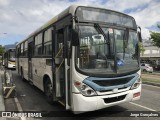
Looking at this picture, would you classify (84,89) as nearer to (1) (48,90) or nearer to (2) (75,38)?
(2) (75,38)

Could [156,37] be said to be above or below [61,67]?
above

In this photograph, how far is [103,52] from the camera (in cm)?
705

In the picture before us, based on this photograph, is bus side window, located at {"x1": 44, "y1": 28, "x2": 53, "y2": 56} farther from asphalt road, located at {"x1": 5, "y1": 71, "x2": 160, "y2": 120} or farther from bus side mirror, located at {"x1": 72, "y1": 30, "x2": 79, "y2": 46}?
bus side mirror, located at {"x1": 72, "y1": 30, "x2": 79, "y2": 46}

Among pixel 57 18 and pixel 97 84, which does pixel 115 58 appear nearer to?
pixel 97 84

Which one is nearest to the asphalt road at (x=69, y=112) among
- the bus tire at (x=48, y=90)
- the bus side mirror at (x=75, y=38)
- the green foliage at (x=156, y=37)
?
the bus tire at (x=48, y=90)

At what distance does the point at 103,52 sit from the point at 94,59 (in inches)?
13.7

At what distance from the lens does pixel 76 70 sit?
22.1ft

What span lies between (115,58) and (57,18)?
2461 mm

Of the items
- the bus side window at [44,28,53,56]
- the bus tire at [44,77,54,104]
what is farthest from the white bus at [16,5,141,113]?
the bus tire at [44,77,54,104]

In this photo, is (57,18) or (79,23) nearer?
(79,23)

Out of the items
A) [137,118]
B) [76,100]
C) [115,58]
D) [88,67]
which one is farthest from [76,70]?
[137,118]

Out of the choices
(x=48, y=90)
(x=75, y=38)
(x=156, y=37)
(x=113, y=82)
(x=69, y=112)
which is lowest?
(x=69, y=112)

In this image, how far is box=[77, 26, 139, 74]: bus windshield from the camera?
22.4ft

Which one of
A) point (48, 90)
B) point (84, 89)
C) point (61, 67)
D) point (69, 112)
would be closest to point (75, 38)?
point (84, 89)
